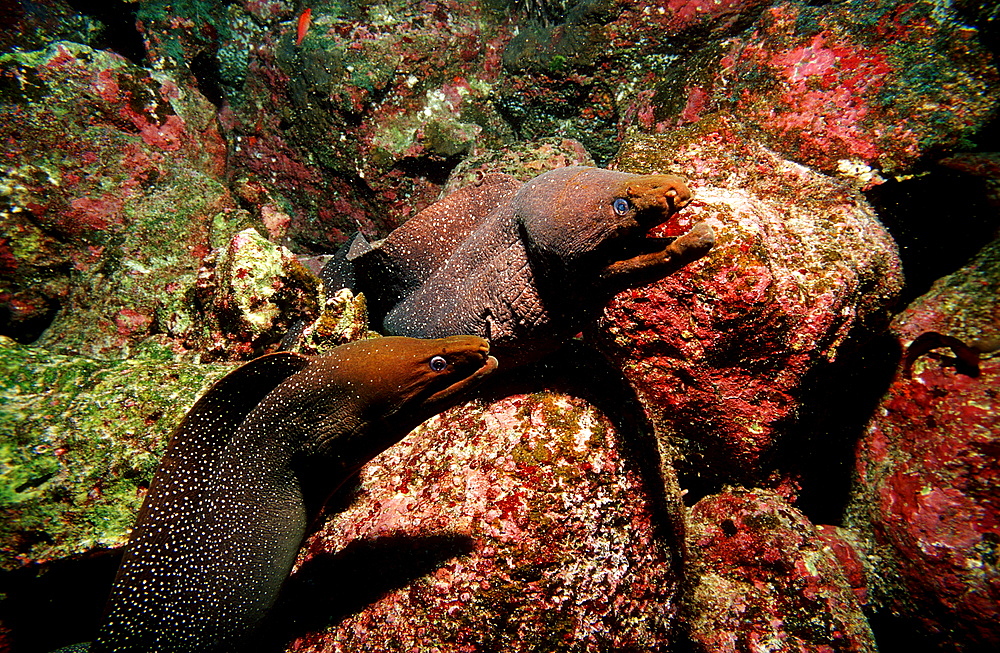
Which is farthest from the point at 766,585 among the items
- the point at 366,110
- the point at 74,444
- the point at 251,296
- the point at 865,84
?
the point at 366,110

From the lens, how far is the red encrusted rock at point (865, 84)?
10.6ft

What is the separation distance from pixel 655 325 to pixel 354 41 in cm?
533

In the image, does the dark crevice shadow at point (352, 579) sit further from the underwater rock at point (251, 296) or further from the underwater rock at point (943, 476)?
the underwater rock at point (943, 476)

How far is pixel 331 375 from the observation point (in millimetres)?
1957

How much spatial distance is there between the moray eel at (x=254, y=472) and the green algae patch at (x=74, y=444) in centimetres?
69

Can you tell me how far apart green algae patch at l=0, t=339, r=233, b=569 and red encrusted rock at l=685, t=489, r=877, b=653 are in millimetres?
3223

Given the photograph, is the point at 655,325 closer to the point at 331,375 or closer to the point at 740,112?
the point at 331,375

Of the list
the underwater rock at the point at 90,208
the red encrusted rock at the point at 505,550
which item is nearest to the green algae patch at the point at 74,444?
the underwater rock at the point at 90,208

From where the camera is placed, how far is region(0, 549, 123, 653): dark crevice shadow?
209cm

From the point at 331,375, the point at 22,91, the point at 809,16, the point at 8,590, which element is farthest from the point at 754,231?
the point at 22,91

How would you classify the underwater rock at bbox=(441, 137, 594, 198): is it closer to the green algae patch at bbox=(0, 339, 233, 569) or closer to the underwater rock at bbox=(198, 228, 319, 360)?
the underwater rock at bbox=(198, 228, 319, 360)

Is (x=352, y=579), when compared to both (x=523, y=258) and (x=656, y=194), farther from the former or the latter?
(x=656, y=194)

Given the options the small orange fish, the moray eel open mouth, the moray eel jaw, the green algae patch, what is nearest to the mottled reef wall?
the green algae patch

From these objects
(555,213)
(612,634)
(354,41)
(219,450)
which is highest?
(354,41)
